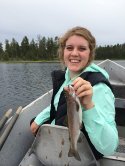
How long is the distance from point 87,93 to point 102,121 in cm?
52

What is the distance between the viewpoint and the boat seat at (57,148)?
3914 millimetres

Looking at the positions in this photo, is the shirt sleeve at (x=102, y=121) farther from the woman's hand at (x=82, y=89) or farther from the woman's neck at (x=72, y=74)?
the woman's neck at (x=72, y=74)

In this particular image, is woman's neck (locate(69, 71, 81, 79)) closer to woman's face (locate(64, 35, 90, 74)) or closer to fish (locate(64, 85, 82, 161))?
woman's face (locate(64, 35, 90, 74))

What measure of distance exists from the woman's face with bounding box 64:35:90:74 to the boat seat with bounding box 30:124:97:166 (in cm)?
83

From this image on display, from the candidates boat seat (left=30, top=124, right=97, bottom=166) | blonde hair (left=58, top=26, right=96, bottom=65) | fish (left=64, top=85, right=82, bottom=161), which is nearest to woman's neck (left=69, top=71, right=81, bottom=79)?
blonde hair (left=58, top=26, right=96, bottom=65)

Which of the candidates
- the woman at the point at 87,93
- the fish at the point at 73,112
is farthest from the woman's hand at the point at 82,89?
the fish at the point at 73,112

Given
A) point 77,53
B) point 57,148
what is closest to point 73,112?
point 77,53

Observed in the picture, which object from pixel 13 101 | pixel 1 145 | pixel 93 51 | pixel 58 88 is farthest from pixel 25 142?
pixel 13 101

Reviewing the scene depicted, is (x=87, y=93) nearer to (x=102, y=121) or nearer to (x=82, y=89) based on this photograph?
(x=82, y=89)

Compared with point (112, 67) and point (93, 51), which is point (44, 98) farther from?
point (112, 67)

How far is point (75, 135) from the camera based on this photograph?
3.16 meters

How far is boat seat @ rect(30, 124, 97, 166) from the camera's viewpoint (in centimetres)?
391

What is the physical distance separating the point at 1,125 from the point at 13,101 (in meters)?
22.2

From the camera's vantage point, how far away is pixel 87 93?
3004mm
